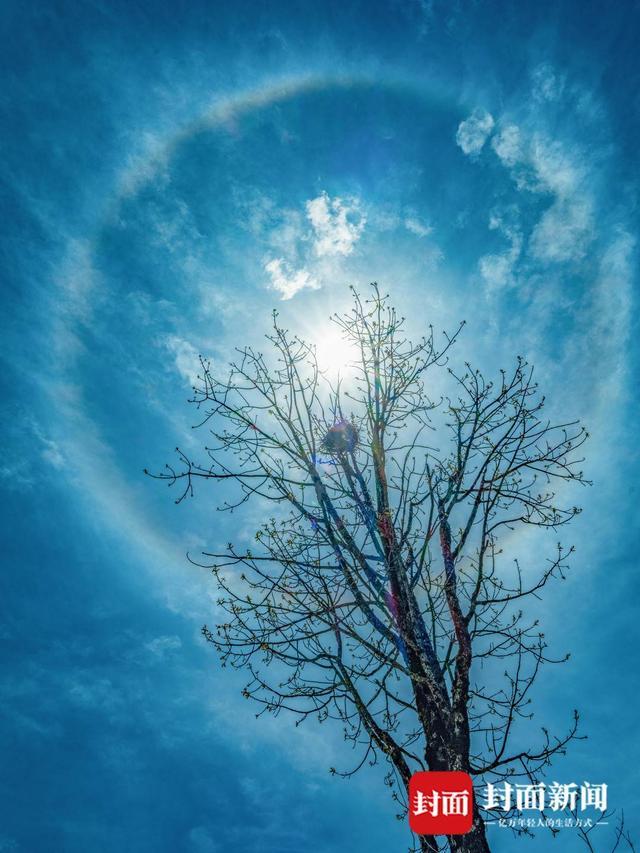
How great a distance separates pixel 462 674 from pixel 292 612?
1931 millimetres

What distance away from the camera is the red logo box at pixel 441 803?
3633 millimetres

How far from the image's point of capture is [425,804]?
149 inches

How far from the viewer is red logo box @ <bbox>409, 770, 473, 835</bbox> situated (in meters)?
3.63

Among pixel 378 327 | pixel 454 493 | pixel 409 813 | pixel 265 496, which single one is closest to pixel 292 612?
pixel 265 496

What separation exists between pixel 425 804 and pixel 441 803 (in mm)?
146

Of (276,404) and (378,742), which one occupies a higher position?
(276,404)

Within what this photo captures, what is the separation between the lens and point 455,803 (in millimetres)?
3707

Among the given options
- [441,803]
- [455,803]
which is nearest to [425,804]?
[441,803]

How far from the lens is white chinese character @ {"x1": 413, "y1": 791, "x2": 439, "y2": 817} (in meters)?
3.69

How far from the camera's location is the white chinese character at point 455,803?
3619 mm

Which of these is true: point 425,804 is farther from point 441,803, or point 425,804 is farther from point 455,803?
point 455,803

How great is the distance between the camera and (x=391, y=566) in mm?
4824

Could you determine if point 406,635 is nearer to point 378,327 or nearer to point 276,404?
point 276,404

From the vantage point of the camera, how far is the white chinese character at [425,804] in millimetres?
3694
